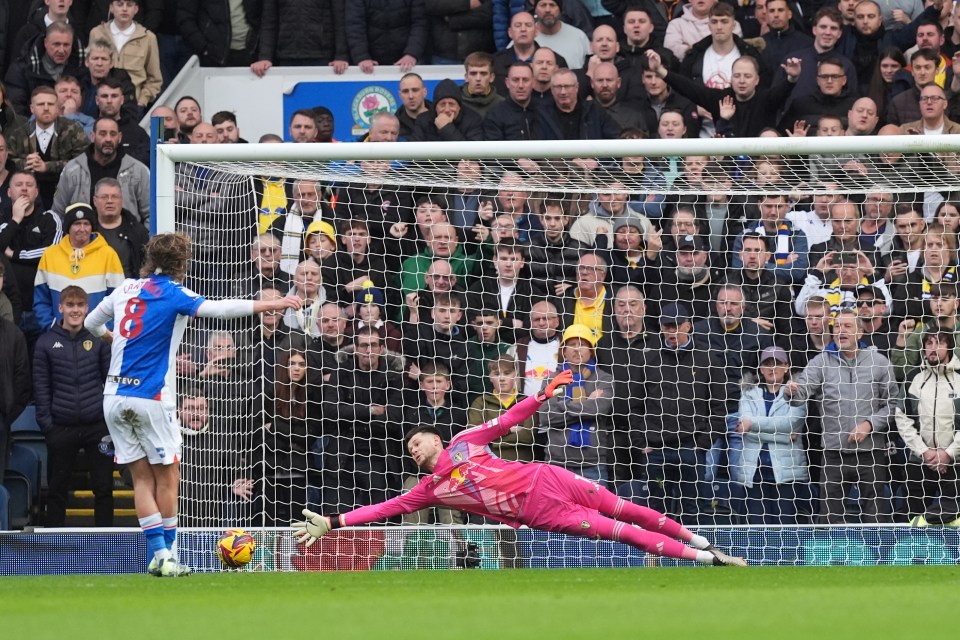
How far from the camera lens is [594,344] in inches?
454

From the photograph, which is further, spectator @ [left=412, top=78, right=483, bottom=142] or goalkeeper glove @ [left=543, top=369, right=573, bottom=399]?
spectator @ [left=412, top=78, right=483, bottom=142]

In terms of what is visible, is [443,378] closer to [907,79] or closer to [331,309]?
[331,309]

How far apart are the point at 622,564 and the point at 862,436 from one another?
80.7 inches

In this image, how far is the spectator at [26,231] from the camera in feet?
41.3

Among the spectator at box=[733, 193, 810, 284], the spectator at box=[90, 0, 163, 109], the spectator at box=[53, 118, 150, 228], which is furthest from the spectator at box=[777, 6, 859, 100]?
the spectator at box=[90, 0, 163, 109]

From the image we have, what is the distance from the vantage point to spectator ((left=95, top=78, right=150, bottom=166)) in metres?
13.4

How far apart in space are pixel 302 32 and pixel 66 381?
5230 millimetres

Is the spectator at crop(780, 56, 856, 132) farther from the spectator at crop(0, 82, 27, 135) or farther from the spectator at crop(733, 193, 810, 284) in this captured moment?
the spectator at crop(0, 82, 27, 135)

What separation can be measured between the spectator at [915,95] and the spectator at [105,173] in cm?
657

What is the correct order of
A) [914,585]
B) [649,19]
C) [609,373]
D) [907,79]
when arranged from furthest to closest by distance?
[649,19] < [907,79] < [609,373] < [914,585]

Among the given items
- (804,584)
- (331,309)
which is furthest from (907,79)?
(804,584)

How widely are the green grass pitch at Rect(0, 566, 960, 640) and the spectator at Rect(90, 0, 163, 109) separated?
280 inches

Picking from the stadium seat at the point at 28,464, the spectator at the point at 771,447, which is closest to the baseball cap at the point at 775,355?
the spectator at the point at 771,447

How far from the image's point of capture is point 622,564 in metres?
11.1
